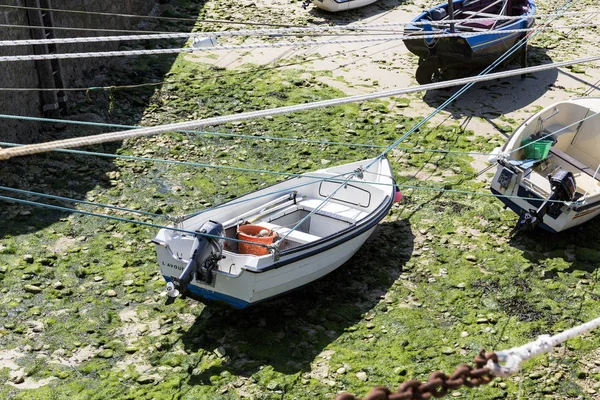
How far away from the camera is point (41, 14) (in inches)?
631

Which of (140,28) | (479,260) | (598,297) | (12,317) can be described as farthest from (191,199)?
(140,28)

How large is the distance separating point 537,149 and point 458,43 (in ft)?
15.6

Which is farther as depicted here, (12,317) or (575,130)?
(575,130)

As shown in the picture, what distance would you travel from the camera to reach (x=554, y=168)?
44.4ft

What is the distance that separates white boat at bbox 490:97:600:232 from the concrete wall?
9.41 meters

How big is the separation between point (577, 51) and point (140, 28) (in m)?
12.0

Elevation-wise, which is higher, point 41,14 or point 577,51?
point 41,14

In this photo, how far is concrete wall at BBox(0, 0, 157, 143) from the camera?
15.1m

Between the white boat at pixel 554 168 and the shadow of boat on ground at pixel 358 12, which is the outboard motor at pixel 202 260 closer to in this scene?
the white boat at pixel 554 168

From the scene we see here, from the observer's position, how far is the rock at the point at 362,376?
972 cm

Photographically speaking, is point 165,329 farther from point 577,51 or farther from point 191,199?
point 577,51

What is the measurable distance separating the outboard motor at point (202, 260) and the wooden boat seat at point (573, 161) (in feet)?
22.0

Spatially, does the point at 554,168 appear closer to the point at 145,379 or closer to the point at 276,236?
the point at 276,236

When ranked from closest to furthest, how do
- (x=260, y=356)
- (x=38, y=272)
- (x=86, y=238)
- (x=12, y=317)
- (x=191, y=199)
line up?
(x=260, y=356) → (x=12, y=317) → (x=38, y=272) → (x=86, y=238) → (x=191, y=199)
